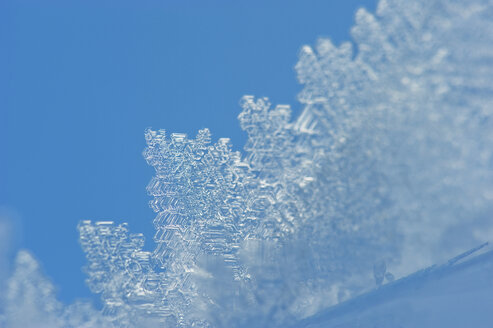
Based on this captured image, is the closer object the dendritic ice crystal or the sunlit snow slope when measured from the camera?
the sunlit snow slope

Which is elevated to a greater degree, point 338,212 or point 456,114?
point 456,114

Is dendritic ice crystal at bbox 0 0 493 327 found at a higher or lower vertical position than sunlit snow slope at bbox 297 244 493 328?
higher

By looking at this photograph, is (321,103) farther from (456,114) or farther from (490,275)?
(490,275)

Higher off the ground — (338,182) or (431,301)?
(338,182)

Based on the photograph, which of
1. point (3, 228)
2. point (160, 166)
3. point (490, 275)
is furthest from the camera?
point (3, 228)

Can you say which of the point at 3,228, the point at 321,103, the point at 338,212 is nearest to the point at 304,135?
the point at 321,103

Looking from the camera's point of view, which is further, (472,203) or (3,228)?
(3,228)

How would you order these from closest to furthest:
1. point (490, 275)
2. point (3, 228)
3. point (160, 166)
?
point (490, 275)
point (160, 166)
point (3, 228)

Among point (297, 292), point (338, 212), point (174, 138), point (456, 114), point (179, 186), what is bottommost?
point (297, 292)
